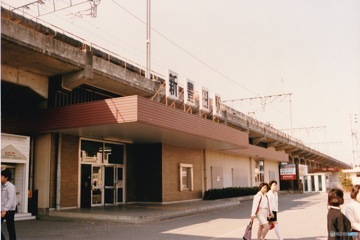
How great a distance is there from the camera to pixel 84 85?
1811 cm

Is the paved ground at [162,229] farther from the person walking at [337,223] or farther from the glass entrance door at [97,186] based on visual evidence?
the person walking at [337,223]

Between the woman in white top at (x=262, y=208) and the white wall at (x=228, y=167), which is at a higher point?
the white wall at (x=228, y=167)

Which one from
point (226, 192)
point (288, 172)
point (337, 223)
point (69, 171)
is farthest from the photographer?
point (288, 172)

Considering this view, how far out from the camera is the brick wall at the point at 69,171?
1741cm

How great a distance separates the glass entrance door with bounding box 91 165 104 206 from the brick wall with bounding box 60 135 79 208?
4.80 feet

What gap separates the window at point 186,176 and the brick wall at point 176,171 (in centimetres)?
26

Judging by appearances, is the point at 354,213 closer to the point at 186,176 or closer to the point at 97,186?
the point at 97,186

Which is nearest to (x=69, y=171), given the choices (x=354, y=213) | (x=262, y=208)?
(x=262, y=208)

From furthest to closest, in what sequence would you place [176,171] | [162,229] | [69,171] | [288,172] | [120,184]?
[288,172], [176,171], [120,184], [69,171], [162,229]

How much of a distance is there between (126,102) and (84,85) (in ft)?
13.8

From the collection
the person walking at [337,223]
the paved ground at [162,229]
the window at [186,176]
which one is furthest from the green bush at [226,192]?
the person walking at [337,223]

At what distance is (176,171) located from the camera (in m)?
23.9

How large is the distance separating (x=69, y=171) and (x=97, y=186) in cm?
249

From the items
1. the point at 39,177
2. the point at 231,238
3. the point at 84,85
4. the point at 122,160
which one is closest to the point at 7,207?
the point at 231,238
